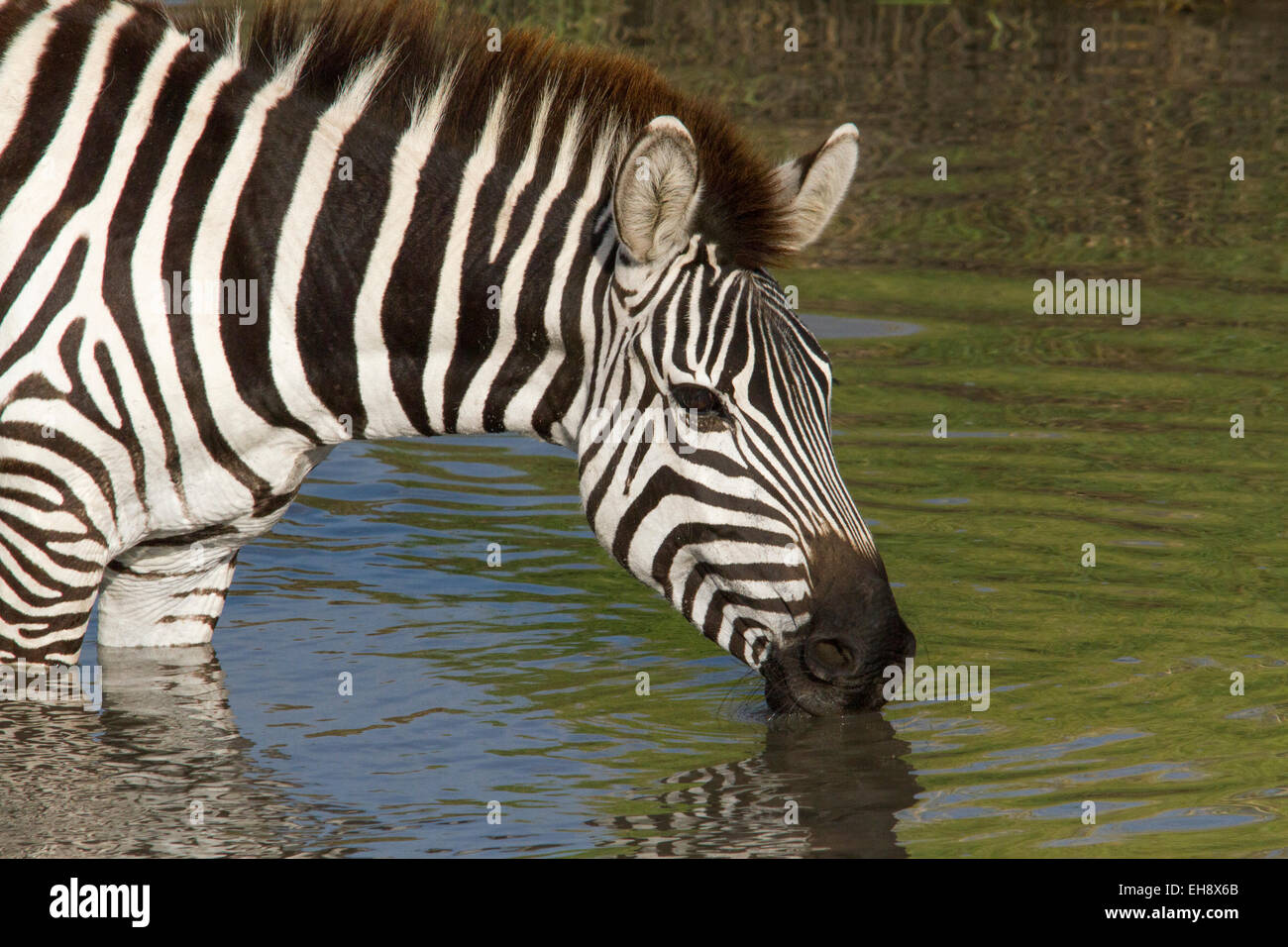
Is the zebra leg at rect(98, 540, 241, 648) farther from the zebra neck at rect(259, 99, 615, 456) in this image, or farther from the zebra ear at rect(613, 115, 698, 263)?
the zebra ear at rect(613, 115, 698, 263)

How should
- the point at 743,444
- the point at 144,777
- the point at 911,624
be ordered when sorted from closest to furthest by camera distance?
the point at 743,444
the point at 144,777
the point at 911,624

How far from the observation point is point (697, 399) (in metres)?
5.27

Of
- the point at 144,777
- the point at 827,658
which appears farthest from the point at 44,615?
the point at 827,658

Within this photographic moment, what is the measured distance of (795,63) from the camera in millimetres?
20406

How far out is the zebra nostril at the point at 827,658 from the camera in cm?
529

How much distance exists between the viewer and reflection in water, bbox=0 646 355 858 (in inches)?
223

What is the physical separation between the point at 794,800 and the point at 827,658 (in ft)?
2.92

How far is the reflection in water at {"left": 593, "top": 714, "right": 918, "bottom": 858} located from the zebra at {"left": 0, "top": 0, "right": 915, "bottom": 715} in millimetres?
497

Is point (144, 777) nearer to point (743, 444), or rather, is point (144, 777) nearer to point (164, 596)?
point (164, 596)

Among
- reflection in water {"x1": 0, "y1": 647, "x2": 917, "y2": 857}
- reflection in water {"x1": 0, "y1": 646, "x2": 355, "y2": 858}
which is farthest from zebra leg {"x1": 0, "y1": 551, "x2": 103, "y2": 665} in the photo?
reflection in water {"x1": 0, "y1": 647, "x2": 917, "y2": 857}

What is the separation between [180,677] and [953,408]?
18.0ft

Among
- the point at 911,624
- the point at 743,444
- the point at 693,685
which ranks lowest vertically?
the point at 693,685
